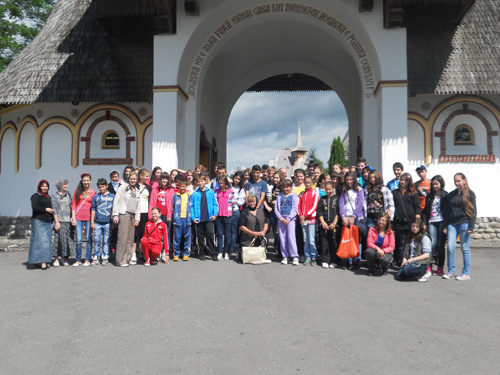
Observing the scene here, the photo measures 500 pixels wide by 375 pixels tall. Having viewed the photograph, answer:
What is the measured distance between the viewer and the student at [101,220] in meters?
7.30

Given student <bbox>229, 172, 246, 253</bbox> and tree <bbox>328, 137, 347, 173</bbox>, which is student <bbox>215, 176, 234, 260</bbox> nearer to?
student <bbox>229, 172, 246, 253</bbox>

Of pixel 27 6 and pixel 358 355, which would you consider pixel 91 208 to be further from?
pixel 27 6

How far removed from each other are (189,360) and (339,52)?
1233 centimetres

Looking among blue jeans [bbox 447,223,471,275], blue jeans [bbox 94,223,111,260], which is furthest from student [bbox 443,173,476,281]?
blue jeans [bbox 94,223,111,260]

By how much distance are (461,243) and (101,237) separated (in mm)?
6071

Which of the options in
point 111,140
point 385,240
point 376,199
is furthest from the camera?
point 111,140

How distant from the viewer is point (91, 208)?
7.41 metres

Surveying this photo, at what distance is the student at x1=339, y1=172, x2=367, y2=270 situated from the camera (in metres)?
6.95

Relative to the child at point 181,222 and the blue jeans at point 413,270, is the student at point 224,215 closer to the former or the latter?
the child at point 181,222

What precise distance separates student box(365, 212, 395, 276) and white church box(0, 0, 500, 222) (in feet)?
11.4

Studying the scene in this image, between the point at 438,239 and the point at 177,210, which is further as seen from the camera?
the point at 177,210

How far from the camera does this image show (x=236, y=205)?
788 centimetres

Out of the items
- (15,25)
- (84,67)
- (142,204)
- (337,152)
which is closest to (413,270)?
(142,204)

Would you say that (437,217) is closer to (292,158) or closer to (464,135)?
(464,135)
